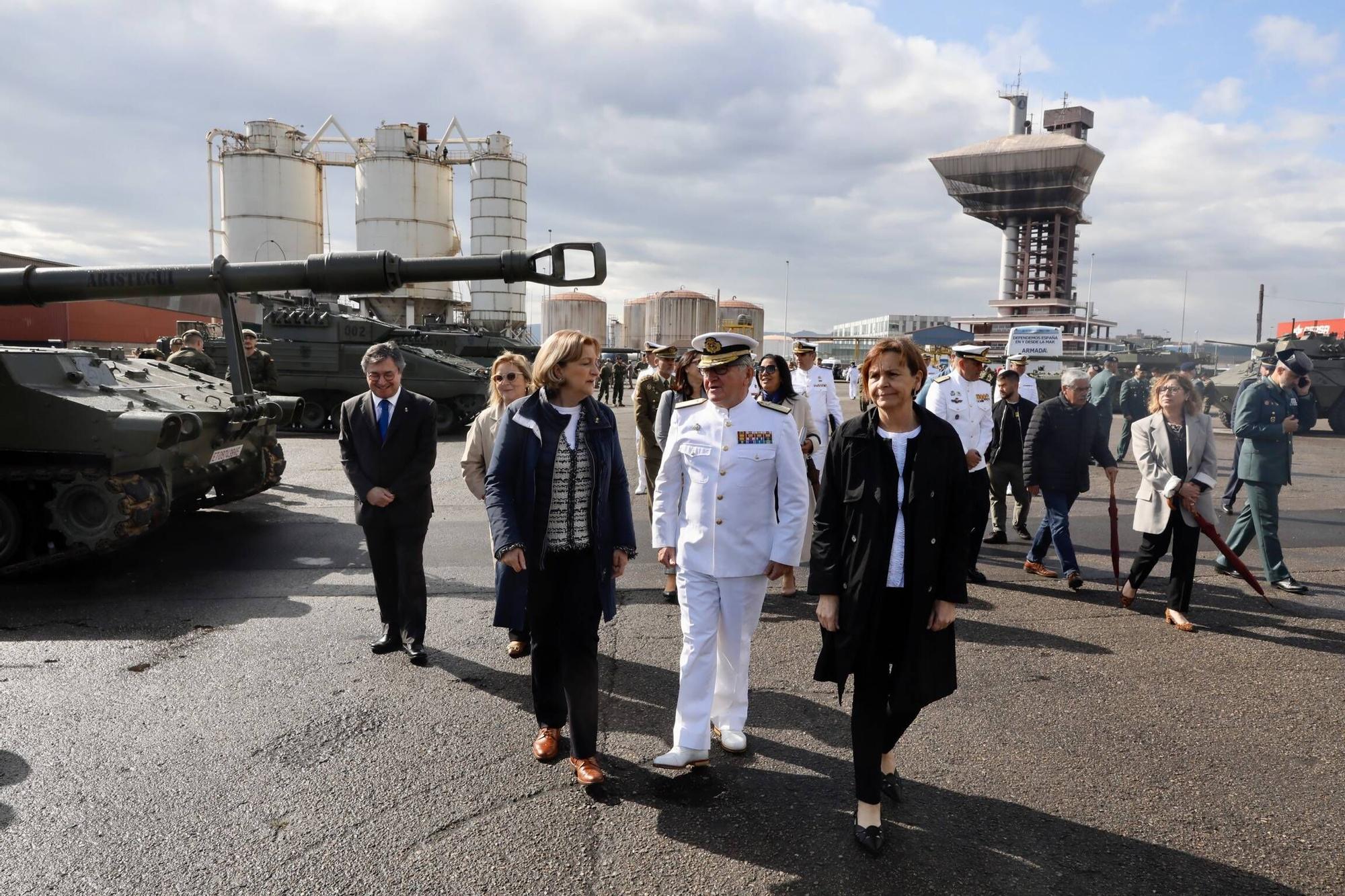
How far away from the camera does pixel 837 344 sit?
375ft

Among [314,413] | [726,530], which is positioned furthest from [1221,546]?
[314,413]

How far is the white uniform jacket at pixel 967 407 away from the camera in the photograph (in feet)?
23.9

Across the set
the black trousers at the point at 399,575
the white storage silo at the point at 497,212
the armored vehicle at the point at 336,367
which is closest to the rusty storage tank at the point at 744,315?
the white storage silo at the point at 497,212

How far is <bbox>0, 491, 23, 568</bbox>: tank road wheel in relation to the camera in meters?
6.73

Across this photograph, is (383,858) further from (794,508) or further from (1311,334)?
(1311,334)

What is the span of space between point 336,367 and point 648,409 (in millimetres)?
12279

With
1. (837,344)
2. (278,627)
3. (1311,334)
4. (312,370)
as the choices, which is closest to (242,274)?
(278,627)

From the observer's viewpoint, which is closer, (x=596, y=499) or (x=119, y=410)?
(x=596, y=499)

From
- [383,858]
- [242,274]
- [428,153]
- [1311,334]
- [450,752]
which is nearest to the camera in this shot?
[383,858]

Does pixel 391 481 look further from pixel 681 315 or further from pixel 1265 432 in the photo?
pixel 681 315

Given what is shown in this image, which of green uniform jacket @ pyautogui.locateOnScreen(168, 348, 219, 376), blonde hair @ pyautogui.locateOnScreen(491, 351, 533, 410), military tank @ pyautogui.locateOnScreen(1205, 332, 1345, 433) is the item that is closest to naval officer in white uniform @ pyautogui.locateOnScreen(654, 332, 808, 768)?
blonde hair @ pyautogui.locateOnScreen(491, 351, 533, 410)

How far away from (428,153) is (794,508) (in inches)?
1862

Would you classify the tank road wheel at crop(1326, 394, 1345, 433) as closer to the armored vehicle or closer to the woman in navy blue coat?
the armored vehicle

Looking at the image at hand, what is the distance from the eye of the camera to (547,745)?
368 centimetres
